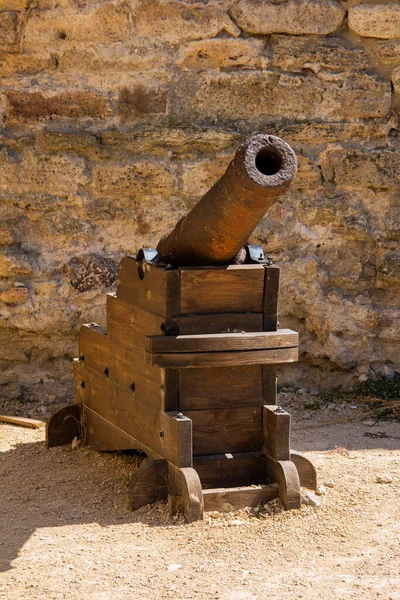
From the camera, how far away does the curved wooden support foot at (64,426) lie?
15.9 feet

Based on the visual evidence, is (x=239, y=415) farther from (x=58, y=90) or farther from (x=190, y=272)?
(x=58, y=90)

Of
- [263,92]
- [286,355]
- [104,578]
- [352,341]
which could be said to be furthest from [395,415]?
[104,578]

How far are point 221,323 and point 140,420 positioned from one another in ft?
1.96

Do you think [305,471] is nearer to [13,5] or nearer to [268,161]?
[268,161]

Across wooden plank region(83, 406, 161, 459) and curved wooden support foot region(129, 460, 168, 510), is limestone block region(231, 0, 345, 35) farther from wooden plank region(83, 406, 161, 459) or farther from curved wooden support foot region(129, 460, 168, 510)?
curved wooden support foot region(129, 460, 168, 510)

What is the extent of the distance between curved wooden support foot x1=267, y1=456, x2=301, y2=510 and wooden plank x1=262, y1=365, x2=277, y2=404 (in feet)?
0.95

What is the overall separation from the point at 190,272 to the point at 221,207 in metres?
0.38

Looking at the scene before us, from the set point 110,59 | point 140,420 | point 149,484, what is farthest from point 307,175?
point 149,484

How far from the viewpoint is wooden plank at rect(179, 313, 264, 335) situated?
3.95m

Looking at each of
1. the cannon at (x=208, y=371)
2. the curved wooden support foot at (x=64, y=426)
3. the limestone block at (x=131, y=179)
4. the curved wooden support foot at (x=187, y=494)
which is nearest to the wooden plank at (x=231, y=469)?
the cannon at (x=208, y=371)

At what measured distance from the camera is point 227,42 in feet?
18.5

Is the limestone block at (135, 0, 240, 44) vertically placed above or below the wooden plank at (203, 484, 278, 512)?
above

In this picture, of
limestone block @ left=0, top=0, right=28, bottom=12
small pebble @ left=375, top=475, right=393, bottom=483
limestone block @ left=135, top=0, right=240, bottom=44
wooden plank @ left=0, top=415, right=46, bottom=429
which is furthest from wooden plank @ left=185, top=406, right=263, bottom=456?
limestone block @ left=0, top=0, right=28, bottom=12

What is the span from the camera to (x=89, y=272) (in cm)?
567
